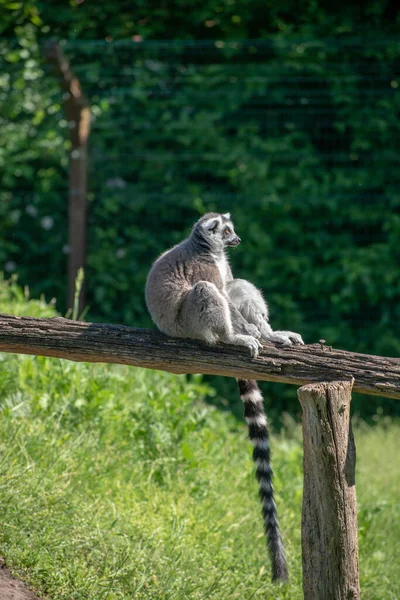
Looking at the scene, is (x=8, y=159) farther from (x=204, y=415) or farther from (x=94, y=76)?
(x=204, y=415)

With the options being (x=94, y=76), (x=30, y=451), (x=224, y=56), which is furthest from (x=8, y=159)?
(x=30, y=451)

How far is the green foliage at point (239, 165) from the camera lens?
7.28 metres

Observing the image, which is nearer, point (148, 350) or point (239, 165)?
point (148, 350)

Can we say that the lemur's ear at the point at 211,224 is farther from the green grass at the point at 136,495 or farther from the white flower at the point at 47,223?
the white flower at the point at 47,223

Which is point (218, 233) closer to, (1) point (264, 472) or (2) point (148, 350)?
(2) point (148, 350)

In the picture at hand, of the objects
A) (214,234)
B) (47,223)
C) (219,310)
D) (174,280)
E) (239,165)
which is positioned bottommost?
(219,310)

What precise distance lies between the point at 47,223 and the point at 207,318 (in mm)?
4116

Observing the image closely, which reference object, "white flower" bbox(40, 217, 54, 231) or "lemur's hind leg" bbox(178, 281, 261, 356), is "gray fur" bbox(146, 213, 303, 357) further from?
"white flower" bbox(40, 217, 54, 231)

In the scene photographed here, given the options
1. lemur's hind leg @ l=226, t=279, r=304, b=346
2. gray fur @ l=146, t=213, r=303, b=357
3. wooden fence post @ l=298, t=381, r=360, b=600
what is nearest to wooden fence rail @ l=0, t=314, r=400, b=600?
wooden fence post @ l=298, t=381, r=360, b=600

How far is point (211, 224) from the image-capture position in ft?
13.6

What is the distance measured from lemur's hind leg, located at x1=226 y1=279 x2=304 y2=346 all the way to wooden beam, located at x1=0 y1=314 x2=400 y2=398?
332mm

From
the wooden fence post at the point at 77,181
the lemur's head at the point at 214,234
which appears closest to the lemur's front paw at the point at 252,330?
the lemur's head at the point at 214,234

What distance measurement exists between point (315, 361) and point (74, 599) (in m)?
1.33

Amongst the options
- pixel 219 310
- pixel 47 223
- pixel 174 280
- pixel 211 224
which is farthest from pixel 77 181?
pixel 219 310
